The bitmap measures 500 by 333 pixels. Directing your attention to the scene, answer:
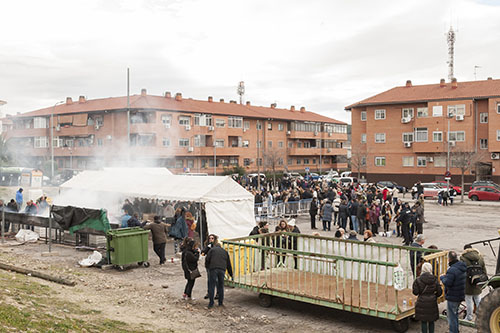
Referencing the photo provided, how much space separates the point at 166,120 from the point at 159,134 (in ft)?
8.84

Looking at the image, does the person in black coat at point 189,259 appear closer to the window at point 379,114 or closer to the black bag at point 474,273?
the black bag at point 474,273

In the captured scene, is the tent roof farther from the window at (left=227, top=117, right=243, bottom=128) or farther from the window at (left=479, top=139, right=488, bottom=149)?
the window at (left=227, top=117, right=243, bottom=128)

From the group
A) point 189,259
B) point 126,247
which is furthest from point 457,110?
point 189,259

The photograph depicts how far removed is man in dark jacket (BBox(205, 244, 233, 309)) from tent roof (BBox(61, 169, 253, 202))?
6534 millimetres

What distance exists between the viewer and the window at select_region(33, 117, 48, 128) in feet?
211

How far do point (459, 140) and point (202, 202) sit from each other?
40.4 metres

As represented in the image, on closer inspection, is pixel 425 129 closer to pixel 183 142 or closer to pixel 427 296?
pixel 183 142

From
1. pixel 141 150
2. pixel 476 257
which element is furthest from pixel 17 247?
pixel 141 150

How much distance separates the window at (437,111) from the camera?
167 ft

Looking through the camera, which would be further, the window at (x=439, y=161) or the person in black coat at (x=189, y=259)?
the window at (x=439, y=161)

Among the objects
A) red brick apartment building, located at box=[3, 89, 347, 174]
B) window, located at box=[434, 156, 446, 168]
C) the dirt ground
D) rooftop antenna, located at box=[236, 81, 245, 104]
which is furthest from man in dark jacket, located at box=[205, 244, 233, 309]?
rooftop antenna, located at box=[236, 81, 245, 104]

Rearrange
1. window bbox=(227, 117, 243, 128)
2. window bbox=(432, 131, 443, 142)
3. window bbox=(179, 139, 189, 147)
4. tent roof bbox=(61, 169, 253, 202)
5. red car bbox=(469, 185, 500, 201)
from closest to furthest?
1. tent roof bbox=(61, 169, 253, 202)
2. red car bbox=(469, 185, 500, 201)
3. window bbox=(432, 131, 443, 142)
4. window bbox=(179, 139, 189, 147)
5. window bbox=(227, 117, 243, 128)

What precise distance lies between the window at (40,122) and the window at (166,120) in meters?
17.8

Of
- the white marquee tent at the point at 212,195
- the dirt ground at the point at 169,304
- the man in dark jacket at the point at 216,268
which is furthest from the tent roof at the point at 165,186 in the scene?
the man in dark jacket at the point at 216,268
